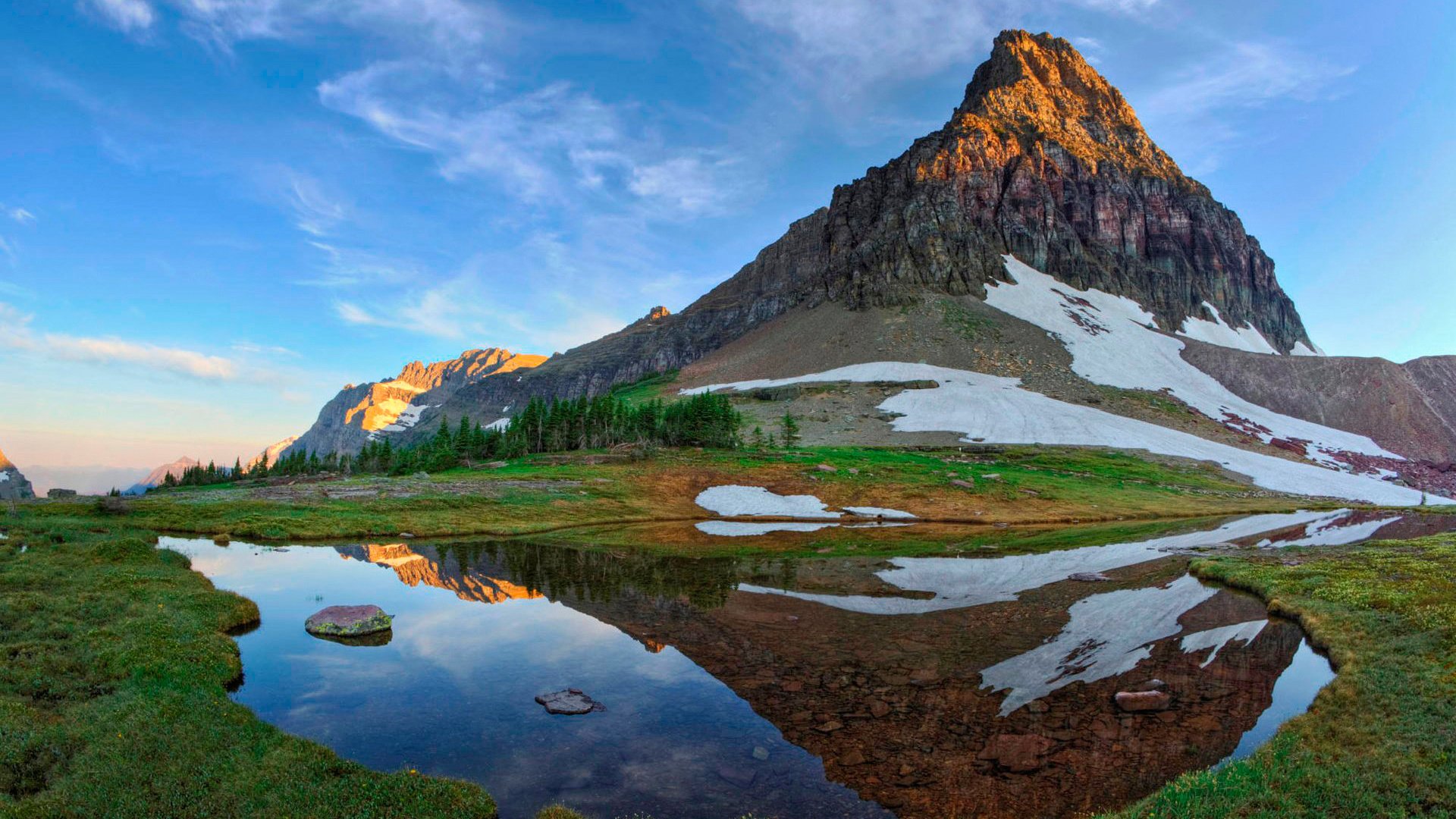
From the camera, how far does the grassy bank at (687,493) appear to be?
1911 inches

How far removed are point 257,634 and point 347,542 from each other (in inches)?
934

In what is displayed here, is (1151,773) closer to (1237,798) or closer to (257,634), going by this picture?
(1237,798)

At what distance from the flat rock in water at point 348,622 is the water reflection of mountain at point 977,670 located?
487 cm

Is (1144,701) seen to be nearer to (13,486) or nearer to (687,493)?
(687,493)

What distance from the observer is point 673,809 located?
11188 mm

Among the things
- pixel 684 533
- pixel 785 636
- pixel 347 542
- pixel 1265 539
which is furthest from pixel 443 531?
pixel 1265 539

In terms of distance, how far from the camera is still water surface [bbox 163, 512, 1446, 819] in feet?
40.1

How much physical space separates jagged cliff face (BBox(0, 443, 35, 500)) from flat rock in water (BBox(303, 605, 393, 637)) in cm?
5202

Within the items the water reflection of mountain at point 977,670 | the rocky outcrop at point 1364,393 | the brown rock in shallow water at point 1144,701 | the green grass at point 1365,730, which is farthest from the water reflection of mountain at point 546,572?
the rocky outcrop at point 1364,393

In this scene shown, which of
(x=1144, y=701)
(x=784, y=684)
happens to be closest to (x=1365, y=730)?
(x=1144, y=701)

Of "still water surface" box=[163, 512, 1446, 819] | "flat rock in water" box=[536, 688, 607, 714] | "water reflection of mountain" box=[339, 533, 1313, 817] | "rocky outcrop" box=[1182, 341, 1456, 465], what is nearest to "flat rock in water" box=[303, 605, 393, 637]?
"still water surface" box=[163, 512, 1446, 819]

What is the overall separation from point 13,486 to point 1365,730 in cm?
9776

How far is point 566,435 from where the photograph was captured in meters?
105

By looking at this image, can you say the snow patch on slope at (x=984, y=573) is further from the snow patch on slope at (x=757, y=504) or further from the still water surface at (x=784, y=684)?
the snow patch on slope at (x=757, y=504)
